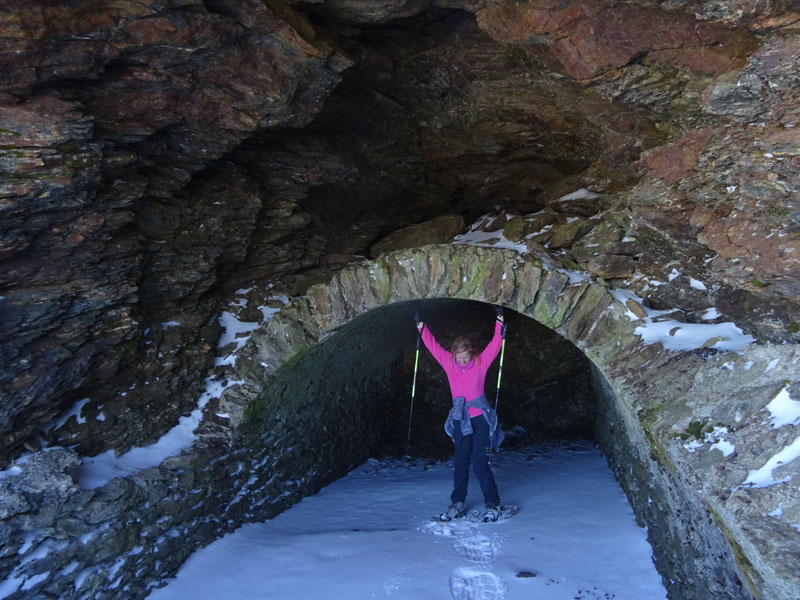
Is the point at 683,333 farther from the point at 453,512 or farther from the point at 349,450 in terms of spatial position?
the point at 349,450

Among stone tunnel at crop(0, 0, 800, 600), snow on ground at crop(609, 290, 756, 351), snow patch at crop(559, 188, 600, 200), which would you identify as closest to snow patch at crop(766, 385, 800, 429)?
stone tunnel at crop(0, 0, 800, 600)

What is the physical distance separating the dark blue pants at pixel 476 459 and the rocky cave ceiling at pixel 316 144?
6.47 feet

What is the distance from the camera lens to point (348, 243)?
7652 mm

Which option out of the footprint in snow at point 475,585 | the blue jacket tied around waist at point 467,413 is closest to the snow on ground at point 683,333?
the blue jacket tied around waist at point 467,413

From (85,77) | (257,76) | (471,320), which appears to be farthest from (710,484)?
(471,320)

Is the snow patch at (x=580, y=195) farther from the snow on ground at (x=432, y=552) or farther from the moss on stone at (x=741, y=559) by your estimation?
the moss on stone at (x=741, y=559)

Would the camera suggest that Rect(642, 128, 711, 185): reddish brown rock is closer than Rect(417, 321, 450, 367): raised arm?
Yes

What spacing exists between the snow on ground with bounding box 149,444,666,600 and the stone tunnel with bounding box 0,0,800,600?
0.28 meters

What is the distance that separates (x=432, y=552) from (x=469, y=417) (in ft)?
4.44

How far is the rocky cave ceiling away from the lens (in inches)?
158

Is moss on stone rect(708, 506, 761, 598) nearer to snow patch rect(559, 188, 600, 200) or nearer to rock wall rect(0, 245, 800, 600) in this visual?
rock wall rect(0, 245, 800, 600)

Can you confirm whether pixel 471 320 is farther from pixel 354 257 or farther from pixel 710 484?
pixel 710 484

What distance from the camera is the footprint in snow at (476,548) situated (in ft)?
17.4

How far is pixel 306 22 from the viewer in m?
4.78
